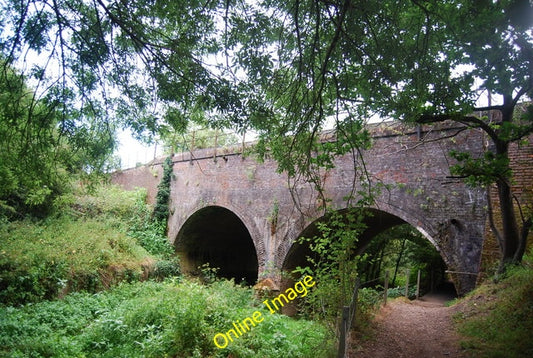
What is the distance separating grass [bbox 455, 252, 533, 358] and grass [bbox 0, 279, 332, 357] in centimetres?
217

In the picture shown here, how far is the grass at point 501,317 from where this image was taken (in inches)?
178

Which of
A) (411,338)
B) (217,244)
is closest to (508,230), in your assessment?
(411,338)

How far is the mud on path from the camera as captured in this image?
5.15 m

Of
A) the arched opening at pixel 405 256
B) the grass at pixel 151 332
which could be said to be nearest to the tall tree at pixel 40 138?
the grass at pixel 151 332

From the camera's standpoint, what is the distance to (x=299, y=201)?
3.93m

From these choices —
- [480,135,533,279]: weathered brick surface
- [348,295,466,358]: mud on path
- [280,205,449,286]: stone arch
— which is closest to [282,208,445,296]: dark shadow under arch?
[280,205,449,286]: stone arch

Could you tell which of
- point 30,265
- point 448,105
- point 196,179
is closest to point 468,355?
point 448,105

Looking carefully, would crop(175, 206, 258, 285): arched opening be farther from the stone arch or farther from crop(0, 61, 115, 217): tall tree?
crop(0, 61, 115, 217): tall tree

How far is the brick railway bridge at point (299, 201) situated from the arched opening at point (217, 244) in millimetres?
50

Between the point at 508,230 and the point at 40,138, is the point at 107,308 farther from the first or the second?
the point at 508,230

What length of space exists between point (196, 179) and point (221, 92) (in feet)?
33.0

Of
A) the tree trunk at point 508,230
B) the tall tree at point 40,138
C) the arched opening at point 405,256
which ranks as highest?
the tall tree at point 40,138

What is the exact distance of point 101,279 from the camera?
896cm

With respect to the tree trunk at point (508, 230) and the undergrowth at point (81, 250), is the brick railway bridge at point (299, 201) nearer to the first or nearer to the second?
the tree trunk at point (508, 230)
